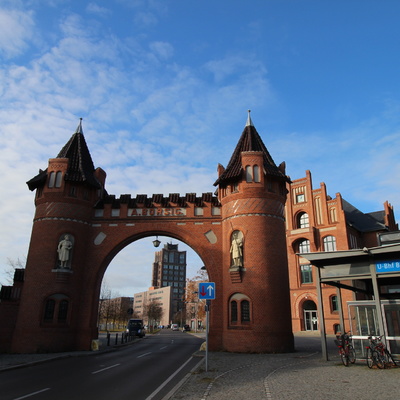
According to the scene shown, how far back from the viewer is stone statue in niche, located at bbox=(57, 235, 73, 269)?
22016mm

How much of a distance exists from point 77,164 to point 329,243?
28.4 metres

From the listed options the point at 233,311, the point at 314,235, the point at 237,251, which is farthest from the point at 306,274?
the point at 237,251

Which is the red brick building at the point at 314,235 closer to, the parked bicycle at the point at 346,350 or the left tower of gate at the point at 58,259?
the left tower of gate at the point at 58,259

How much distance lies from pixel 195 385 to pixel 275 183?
1538 cm

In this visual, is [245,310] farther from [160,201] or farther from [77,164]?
[77,164]

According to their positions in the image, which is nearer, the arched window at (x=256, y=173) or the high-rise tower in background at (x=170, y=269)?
the arched window at (x=256, y=173)

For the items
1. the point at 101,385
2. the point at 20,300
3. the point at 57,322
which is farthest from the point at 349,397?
the point at 20,300

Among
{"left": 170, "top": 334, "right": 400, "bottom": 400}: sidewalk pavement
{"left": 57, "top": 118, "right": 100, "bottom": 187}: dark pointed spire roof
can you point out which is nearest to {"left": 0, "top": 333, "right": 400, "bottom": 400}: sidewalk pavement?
{"left": 170, "top": 334, "right": 400, "bottom": 400}: sidewalk pavement

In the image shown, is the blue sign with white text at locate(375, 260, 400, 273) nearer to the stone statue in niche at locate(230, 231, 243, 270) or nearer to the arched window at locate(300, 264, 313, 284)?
the stone statue in niche at locate(230, 231, 243, 270)

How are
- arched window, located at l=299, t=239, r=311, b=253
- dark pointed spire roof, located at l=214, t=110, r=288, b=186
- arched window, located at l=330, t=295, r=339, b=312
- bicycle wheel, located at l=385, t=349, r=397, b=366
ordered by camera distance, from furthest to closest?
arched window, located at l=299, t=239, r=311, b=253 → arched window, located at l=330, t=295, r=339, b=312 → dark pointed spire roof, located at l=214, t=110, r=288, b=186 → bicycle wheel, located at l=385, t=349, r=397, b=366

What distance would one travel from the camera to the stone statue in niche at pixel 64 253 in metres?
22.0

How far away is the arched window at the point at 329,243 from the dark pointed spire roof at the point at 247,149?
1977cm

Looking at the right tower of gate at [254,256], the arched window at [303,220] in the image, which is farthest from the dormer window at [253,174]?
the arched window at [303,220]

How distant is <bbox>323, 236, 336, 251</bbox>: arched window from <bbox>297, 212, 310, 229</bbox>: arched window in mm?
2833
